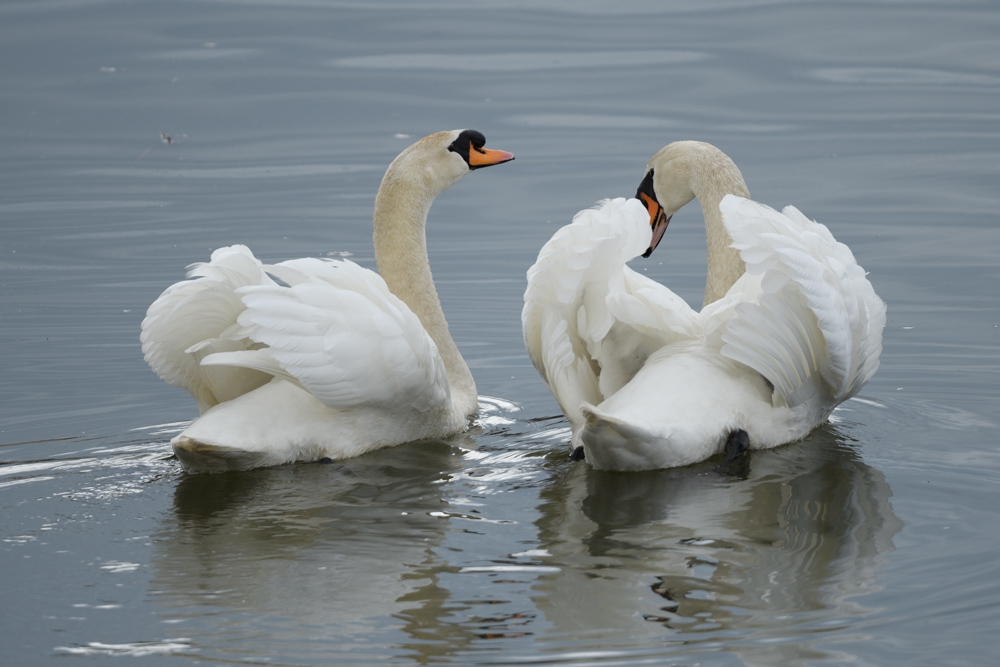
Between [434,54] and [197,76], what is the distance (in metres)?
3.37

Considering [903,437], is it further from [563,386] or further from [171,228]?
[171,228]

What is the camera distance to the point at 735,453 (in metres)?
6.37

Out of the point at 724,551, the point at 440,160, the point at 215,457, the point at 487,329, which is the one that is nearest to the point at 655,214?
the point at 440,160

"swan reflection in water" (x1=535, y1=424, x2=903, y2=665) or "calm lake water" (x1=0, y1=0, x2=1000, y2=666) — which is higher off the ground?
"calm lake water" (x1=0, y1=0, x2=1000, y2=666)

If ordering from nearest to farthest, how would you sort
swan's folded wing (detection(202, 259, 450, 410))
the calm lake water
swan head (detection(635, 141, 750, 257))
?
the calm lake water, swan's folded wing (detection(202, 259, 450, 410)), swan head (detection(635, 141, 750, 257))

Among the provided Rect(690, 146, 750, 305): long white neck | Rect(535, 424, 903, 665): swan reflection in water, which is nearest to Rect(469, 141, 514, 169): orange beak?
Rect(690, 146, 750, 305): long white neck

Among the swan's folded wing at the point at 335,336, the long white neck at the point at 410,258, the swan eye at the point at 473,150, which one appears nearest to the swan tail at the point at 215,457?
the swan's folded wing at the point at 335,336

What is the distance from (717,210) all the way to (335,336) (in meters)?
2.66

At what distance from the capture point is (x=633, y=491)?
19.8 feet

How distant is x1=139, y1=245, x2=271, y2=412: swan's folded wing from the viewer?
639 cm

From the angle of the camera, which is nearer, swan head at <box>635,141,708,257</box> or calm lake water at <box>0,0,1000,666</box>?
calm lake water at <box>0,0,1000,666</box>

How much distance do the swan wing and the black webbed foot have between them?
56 centimetres

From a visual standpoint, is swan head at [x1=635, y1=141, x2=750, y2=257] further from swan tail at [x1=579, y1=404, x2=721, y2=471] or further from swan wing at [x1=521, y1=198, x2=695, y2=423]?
swan tail at [x1=579, y1=404, x2=721, y2=471]

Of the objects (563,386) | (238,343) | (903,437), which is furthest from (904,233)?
(238,343)
